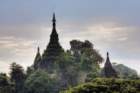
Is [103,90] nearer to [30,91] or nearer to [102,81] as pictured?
[102,81]

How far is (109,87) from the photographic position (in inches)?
1740

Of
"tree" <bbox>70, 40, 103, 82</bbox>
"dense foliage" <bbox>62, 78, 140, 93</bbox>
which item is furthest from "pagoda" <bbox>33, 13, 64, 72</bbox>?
"dense foliage" <bbox>62, 78, 140, 93</bbox>

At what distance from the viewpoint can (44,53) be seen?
314 ft

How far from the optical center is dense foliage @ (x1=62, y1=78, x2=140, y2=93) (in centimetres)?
4369

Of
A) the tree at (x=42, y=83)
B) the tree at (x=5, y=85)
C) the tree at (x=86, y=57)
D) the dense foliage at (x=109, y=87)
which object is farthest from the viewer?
the tree at (x=86, y=57)

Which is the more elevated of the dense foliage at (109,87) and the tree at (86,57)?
the tree at (86,57)

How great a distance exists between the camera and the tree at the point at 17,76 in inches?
3405

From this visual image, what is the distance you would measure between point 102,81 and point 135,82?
2664 millimetres

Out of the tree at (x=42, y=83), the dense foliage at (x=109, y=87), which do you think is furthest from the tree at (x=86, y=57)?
the dense foliage at (x=109, y=87)

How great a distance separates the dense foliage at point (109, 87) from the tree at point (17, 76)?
42.5 m

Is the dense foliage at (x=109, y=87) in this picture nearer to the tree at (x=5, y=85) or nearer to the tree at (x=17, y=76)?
the tree at (x=5, y=85)

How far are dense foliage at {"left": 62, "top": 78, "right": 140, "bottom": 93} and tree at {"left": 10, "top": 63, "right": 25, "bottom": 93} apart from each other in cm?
4250

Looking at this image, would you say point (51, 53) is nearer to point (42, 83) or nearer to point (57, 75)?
point (57, 75)

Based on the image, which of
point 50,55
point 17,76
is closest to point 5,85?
point 17,76
